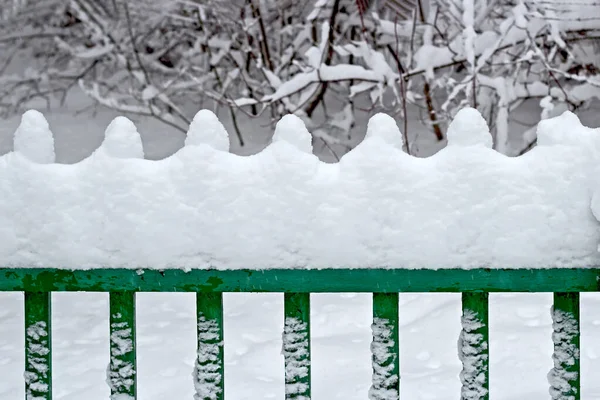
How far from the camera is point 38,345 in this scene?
2033 mm

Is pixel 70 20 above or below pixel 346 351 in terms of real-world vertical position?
above

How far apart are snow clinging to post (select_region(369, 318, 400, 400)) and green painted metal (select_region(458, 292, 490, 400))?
0.17 meters

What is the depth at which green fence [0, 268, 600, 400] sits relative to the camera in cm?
184

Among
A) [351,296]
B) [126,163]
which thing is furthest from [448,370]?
[126,163]

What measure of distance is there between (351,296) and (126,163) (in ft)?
7.85

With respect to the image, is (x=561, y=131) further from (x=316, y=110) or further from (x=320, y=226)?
(x=316, y=110)

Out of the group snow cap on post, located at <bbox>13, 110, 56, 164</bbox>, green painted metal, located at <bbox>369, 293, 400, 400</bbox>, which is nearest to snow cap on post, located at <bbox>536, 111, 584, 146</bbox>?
green painted metal, located at <bbox>369, 293, 400, 400</bbox>

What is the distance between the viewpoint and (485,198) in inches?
71.3

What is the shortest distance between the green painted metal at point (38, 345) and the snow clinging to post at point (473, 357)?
105 cm

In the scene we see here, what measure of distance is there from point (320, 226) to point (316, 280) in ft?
0.43

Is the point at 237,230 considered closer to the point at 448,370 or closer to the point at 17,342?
the point at 448,370

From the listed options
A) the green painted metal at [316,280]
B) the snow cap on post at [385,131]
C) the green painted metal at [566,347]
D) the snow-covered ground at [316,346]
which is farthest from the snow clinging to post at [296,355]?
the snow-covered ground at [316,346]

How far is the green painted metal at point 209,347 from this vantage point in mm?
1973

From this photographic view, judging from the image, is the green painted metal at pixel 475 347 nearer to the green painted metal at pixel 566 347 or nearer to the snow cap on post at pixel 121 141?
the green painted metal at pixel 566 347
